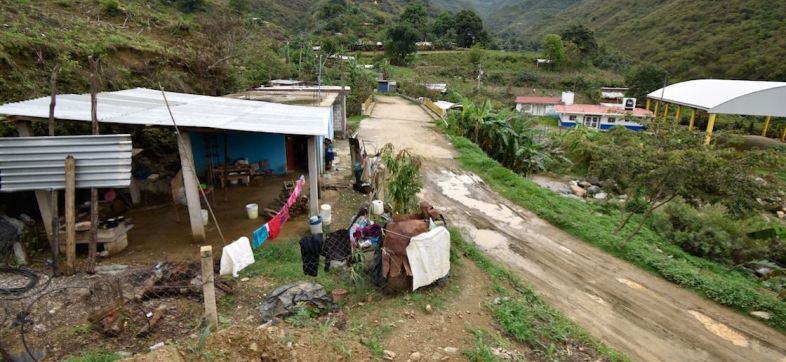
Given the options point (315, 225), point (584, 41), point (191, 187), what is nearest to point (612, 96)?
point (584, 41)

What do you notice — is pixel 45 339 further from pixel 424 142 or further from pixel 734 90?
pixel 734 90

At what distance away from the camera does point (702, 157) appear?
8.97 meters

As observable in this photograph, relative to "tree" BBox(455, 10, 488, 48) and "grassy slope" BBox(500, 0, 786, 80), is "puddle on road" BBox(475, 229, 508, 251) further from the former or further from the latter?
"tree" BBox(455, 10, 488, 48)

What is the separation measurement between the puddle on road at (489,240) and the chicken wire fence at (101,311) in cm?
559

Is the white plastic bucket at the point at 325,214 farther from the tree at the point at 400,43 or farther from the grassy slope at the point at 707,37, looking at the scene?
the grassy slope at the point at 707,37

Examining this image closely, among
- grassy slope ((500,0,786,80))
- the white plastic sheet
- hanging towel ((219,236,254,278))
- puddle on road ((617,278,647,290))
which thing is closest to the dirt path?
puddle on road ((617,278,647,290))

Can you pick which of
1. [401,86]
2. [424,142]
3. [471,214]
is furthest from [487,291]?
[401,86]

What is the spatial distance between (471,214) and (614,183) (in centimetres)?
832

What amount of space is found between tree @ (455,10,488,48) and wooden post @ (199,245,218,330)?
73.8m

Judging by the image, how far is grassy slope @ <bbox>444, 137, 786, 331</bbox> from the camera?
7.75 metres

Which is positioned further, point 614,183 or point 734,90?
point 734,90

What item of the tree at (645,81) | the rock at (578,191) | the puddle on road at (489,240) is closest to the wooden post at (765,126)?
the tree at (645,81)

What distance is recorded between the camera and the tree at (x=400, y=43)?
5553 cm

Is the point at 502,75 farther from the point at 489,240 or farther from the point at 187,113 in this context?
the point at 187,113
